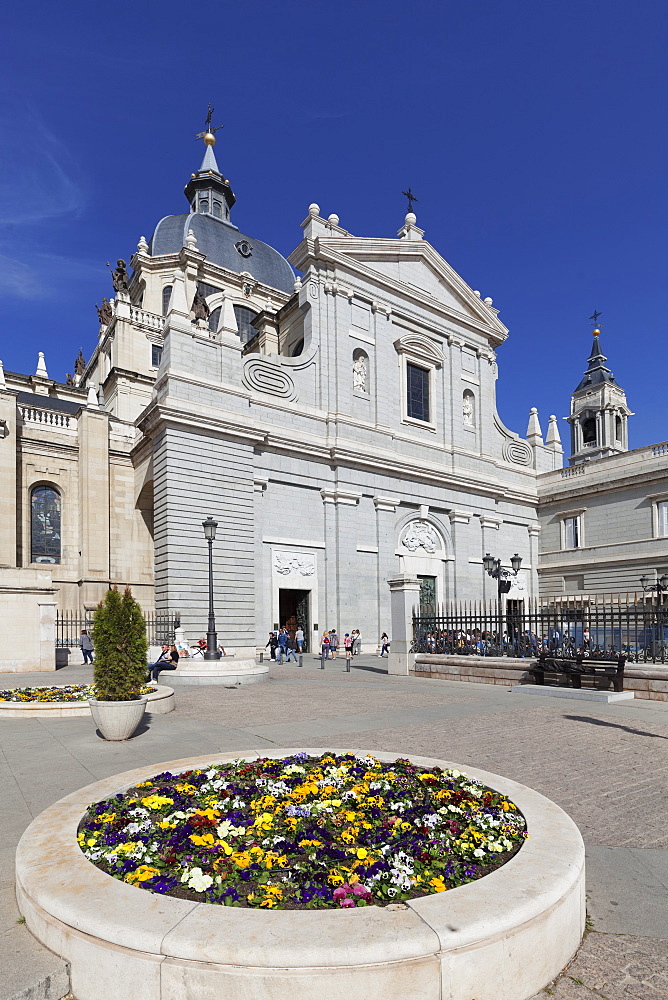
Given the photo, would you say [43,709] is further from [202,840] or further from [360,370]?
[360,370]

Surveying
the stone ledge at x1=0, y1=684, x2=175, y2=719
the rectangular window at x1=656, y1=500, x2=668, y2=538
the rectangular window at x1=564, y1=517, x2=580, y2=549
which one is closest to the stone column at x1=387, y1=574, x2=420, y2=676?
the stone ledge at x1=0, y1=684, x2=175, y2=719

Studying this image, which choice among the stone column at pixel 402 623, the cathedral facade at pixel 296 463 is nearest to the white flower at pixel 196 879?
the cathedral facade at pixel 296 463

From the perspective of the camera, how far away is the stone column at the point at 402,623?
1836cm

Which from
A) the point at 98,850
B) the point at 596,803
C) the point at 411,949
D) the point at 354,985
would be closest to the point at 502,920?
the point at 411,949

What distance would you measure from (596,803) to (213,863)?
388cm

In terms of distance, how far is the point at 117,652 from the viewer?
25.4ft

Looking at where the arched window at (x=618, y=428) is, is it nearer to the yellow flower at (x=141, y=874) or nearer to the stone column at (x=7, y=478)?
the stone column at (x=7, y=478)

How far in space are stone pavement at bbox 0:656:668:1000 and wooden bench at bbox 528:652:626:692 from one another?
2.73 ft

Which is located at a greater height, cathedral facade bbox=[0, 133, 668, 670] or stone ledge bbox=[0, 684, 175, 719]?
cathedral facade bbox=[0, 133, 668, 670]

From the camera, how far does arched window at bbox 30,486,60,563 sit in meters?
28.0

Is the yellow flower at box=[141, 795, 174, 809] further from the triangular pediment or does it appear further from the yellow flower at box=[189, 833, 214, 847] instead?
the triangular pediment

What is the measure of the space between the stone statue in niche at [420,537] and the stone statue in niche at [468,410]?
771cm

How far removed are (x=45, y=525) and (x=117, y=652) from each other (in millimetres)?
23196

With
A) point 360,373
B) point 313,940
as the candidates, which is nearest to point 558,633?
point 313,940
